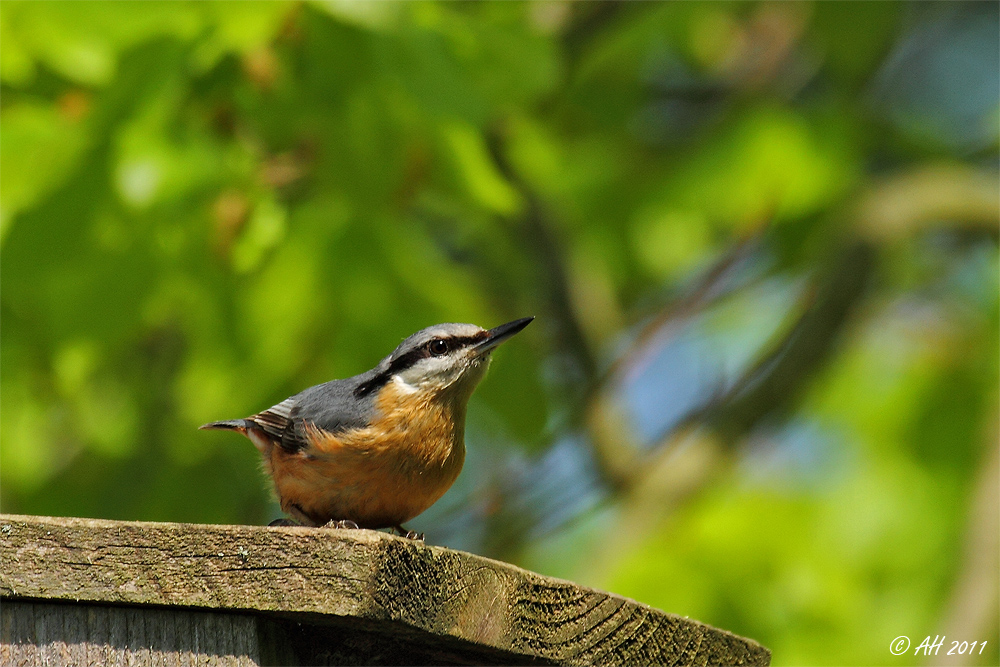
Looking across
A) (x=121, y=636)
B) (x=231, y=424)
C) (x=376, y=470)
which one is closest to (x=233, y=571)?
(x=121, y=636)

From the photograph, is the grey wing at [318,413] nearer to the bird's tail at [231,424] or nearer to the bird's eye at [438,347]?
the bird's tail at [231,424]

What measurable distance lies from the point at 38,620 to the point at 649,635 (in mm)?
1366

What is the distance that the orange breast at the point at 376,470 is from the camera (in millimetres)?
2961

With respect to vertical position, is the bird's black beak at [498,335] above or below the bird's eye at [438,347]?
below

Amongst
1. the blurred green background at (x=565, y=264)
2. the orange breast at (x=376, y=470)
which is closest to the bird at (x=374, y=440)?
the orange breast at (x=376, y=470)

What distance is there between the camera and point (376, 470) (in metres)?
2.95

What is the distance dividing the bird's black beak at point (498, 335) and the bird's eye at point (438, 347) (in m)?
0.10

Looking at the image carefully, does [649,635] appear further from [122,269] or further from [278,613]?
[122,269]

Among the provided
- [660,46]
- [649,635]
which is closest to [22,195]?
[649,635]

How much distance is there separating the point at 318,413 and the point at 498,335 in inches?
24.2

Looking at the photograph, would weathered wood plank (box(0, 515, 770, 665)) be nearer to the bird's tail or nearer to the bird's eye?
the bird's tail

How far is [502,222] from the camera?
5.10 meters

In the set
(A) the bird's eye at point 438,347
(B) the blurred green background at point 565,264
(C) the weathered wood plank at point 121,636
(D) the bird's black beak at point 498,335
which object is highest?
(B) the blurred green background at point 565,264

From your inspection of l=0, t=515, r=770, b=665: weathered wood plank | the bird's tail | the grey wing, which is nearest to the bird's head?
the grey wing
